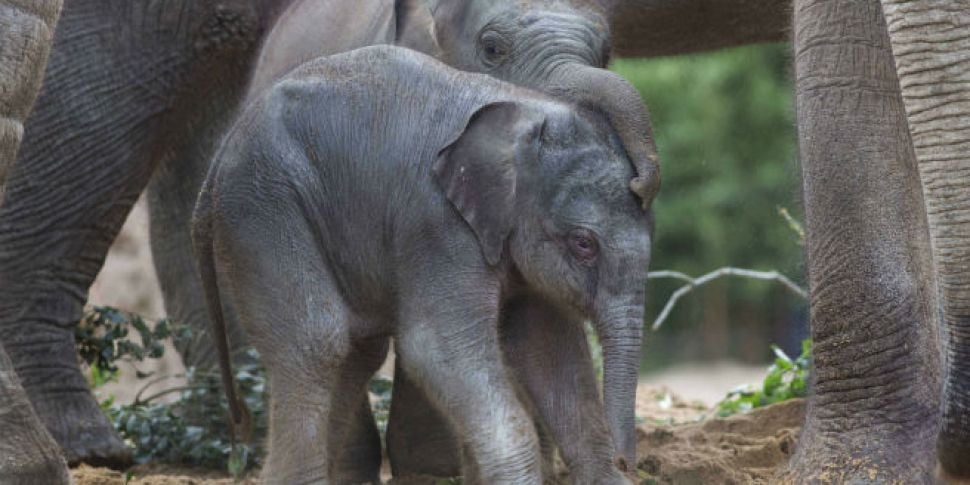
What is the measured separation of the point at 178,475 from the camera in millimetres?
5172

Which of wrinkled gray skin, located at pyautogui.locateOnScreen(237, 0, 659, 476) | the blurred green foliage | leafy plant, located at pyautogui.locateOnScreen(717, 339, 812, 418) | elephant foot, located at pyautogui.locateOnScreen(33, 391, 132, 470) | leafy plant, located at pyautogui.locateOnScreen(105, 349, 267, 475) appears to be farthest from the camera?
the blurred green foliage

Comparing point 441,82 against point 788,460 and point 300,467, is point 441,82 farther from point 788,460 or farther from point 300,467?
point 788,460

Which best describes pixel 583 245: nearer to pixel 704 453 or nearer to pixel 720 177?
pixel 704 453

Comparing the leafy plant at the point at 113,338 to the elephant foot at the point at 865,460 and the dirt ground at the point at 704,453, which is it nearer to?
the dirt ground at the point at 704,453

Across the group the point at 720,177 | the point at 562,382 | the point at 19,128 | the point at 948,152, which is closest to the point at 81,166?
the point at 19,128

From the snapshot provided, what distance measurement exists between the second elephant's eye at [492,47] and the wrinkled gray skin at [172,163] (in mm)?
698

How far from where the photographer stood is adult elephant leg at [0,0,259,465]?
5.19 metres

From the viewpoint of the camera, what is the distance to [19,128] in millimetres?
3639

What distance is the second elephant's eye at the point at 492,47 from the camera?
14.1 ft

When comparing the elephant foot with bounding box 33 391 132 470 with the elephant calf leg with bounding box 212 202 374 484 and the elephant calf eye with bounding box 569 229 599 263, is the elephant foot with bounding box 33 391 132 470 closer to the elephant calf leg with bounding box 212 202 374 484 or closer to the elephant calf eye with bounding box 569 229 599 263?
the elephant calf leg with bounding box 212 202 374 484

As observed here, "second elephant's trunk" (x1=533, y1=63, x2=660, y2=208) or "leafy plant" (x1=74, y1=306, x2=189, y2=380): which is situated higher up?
"second elephant's trunk" (x1=533, y1=63, x2=660, y2=208)

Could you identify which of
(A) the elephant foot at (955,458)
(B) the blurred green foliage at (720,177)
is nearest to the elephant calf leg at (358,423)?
(A) the elephant foot at (955,458)

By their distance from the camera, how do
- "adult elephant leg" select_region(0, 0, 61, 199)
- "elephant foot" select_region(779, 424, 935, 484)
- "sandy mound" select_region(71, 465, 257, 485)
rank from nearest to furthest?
"adult elephant leg" select_region(0, 0, 61, 199), "elephant foot" select_region(779, 424, 935, 484), "sandy mound" select_region(71, 465, 257, 485)

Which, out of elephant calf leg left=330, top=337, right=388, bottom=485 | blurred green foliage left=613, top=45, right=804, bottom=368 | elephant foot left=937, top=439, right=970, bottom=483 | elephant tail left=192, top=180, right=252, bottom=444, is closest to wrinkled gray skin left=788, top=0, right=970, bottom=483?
elephant foot left=937, top=439, right=970, bottom=483
